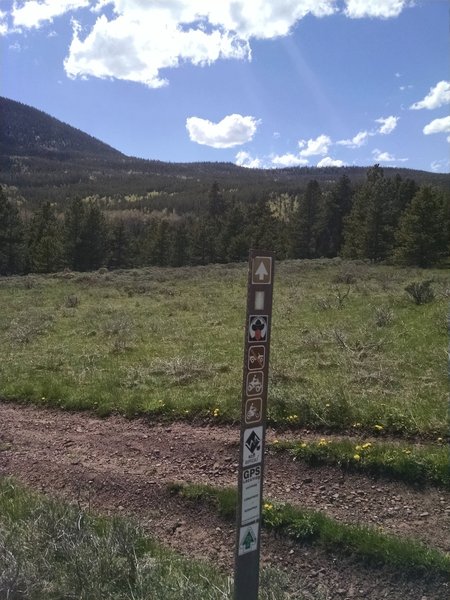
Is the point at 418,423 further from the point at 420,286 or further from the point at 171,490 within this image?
the point at 420,286

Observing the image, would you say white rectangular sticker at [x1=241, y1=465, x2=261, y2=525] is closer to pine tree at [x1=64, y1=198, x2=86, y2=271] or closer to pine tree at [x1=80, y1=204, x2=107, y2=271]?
pine tree at [x1=64, y1=198, x2=86, y2=271]

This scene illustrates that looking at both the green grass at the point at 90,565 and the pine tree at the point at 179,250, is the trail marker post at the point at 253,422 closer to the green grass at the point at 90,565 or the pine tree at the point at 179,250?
the green grass at the point at 90,565

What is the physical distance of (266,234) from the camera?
190 feet

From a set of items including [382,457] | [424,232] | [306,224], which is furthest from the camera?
[306,224]

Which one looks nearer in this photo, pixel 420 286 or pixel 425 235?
pixel 420 286

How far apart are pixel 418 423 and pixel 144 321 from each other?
1240 cm

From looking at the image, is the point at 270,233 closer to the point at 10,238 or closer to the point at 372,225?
the point at 372,225

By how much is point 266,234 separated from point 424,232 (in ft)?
65.0

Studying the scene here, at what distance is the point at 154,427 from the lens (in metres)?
7.86

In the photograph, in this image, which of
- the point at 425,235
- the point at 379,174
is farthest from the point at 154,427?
the point at 379,174

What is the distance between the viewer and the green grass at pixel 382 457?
5715mm

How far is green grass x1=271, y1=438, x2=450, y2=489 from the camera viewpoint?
18.7ft

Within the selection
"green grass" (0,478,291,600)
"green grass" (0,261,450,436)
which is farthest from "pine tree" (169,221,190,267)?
"green grass" (0,478,291,600)

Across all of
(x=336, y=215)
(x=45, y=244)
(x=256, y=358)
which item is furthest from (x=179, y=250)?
(x=256, y=358)
